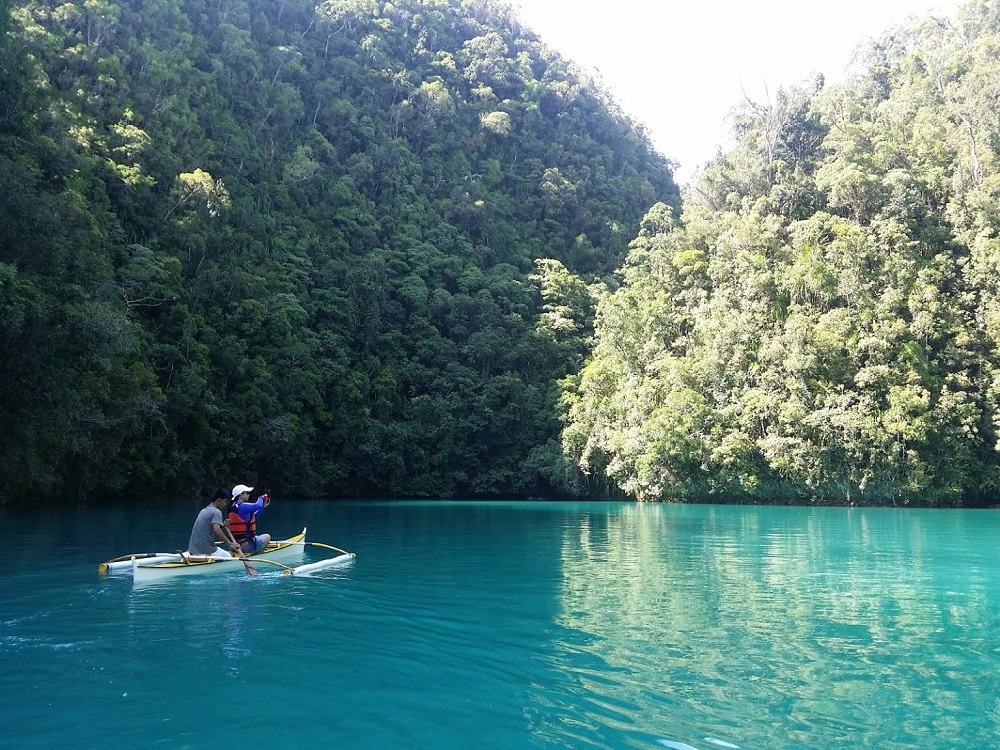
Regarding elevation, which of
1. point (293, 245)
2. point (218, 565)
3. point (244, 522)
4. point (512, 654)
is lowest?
point (512, 654)

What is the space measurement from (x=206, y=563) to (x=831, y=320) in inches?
1323

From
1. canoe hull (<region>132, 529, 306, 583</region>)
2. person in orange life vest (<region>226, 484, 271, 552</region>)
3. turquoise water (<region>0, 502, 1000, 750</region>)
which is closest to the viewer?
turquoise water (<region>0, 502, 1000, 750</region>)

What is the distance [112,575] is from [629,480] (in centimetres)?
3297

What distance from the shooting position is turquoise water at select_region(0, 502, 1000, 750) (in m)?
5.62

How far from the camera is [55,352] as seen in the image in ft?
63.4

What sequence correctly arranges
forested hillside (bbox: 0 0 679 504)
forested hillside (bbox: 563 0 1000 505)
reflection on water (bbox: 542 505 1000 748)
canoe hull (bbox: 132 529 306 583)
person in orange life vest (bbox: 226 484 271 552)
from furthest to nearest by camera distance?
forested hillside (bbox: 563 0 1000 505)
forested hillside (bbox: 0 0 679 504)
person in orange life vest (bbox: 226 484 271 552)
canoe hull (bbox: 132 529 306 583)
reflection on water (bbox: 542 505 1000 748)

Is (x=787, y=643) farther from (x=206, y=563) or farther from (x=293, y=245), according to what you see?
(x=293, y=245)

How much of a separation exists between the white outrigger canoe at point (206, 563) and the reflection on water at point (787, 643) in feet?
14.5

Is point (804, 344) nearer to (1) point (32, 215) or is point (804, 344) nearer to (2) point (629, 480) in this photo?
(2) point (629, 480)

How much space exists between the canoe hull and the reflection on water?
4.87m

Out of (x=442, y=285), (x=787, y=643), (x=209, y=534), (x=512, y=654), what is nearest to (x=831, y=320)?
(x=442, y=285)

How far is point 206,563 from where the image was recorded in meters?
12.5

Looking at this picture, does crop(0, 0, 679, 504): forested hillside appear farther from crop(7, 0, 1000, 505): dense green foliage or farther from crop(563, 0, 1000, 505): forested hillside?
crop(563, 0, 1000, 505): forested hillside

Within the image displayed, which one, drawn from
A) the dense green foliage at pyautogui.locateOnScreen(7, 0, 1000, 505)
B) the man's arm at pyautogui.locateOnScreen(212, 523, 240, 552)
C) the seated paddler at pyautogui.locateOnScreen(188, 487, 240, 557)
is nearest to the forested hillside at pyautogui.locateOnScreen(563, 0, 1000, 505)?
the dense green foliage at pyautogui.locateOnScreen(7, 0, 1000, 505)
